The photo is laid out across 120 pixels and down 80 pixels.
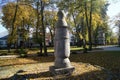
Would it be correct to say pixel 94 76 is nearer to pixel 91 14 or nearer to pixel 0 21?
pixel 91 14

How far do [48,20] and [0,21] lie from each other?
10313 mm

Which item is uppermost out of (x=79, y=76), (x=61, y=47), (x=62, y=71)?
(x=61, y=47)

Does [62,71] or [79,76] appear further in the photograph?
[62,71]

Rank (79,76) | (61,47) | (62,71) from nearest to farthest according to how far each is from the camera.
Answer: (79,76) < (62,71) < (61,47)

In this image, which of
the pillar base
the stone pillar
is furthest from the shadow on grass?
the stone pillar

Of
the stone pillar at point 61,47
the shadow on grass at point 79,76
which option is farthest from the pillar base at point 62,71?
the shadow on grass at point 79,76

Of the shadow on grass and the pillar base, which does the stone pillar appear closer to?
the pillar base

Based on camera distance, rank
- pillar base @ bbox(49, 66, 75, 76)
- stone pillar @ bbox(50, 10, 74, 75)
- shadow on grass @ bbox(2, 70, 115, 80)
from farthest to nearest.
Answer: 1. stone pillar @ bbox(50, 10, 74, 75)
2. pillar base @ bbox(49, 66, 75, 76)
3. shadow on grass @ bbox(2, 70, 115, 80)

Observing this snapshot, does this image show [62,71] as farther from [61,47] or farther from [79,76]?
[61,47]

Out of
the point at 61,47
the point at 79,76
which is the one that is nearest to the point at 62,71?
the point at 79,76

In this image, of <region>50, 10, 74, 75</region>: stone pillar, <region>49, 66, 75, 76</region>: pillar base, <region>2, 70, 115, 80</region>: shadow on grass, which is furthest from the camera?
<region>50, 10, 74, 75</region>: stone pillar

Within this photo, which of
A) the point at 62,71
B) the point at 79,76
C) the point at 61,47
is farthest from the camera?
the point at 61,47

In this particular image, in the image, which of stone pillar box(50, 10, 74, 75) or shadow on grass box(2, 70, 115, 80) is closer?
shadow on grass box(2, 70, 115, 80)

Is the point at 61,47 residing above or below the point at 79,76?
above
